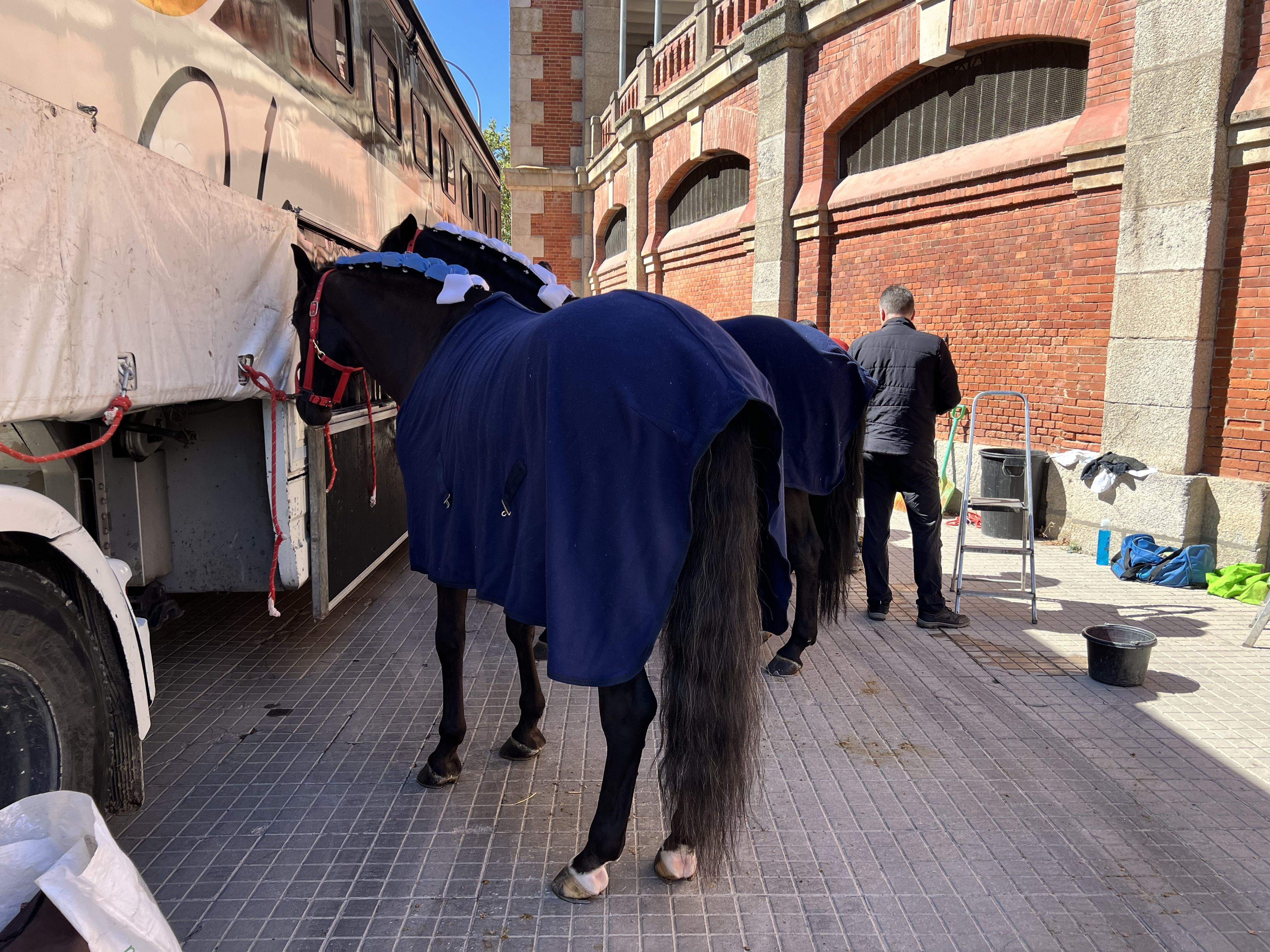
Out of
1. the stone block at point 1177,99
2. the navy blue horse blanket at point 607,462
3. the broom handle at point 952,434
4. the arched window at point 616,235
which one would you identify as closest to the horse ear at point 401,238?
the navy blue horse blanket at point 607,462

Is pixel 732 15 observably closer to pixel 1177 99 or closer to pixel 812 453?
pixel 1177 99

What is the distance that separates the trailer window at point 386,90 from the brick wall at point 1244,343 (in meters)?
6.07

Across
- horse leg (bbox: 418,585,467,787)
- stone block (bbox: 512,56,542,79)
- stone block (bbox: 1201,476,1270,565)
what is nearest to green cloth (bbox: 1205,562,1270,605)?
stone block (bbox: 1201,476,1270,565)

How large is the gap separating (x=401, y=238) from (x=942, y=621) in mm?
3874

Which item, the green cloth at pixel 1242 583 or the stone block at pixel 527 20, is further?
the stone block at pixel 527 20

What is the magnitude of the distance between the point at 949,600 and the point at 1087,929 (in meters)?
3.38

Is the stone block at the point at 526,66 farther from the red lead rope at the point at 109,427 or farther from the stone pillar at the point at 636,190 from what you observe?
the red lead rope at the point at 109,427

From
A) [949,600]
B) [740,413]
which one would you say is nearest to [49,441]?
[740,413]

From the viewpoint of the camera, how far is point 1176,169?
5.84 meters

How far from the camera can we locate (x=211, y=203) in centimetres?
286

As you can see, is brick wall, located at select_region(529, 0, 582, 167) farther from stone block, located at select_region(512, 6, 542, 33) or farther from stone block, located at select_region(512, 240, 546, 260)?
stone block, located at select_region(512, 240, 546, 260)

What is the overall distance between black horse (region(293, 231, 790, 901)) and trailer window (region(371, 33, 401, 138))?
3.52 metres

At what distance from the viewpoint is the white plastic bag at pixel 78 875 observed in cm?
134

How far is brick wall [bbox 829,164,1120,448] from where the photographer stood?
6691mm
